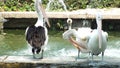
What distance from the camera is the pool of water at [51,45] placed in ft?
30.9

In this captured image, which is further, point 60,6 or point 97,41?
point 60,6

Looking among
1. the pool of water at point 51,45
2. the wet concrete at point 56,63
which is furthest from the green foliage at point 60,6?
the wet concrete at point 56,63

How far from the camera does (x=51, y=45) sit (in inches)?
408

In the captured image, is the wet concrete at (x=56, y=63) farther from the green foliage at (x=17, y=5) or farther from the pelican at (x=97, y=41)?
the green foliage at (x=17, y=5)

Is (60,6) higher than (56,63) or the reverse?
higher

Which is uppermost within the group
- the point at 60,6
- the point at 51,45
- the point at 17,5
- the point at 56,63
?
the point at 17,5

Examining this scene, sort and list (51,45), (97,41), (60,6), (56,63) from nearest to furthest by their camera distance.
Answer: (56,63)
(97,41)
(51,45)
(60,6)

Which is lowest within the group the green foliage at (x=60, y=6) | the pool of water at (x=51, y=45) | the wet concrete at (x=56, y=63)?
the pool of water at (x=51, y=45)

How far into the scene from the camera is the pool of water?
941 cm

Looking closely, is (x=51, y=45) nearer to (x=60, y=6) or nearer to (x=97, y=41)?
(x=97, y=41)

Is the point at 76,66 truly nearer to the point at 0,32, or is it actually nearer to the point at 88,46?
the point at 88,46

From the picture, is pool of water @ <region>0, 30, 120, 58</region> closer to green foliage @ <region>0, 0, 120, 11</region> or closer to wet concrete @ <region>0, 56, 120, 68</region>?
wet concrete @ <region>0, 56, 120, 68</region>

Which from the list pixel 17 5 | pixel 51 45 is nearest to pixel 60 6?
pixel 17 5

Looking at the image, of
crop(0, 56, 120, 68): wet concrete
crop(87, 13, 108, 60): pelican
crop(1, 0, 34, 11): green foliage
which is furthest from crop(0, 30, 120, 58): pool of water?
crop(1, 0, 34, 11): green foliage
